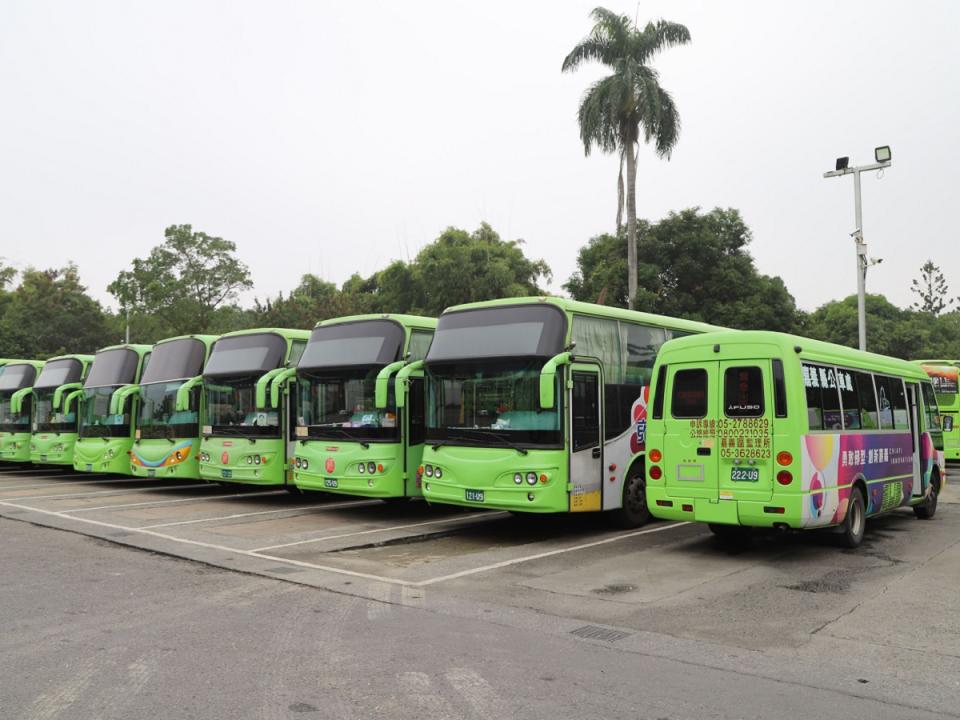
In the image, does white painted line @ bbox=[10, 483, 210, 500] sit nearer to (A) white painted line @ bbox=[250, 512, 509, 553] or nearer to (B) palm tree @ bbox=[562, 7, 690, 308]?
(A) white painted line @ bbox=[250, 512, 509, 553]

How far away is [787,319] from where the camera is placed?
122 feet

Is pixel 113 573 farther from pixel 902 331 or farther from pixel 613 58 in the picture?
pixel 902 331

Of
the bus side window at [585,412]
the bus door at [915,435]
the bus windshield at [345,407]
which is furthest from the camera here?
the bus door at [915,435]

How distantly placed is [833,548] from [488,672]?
22.8 feet

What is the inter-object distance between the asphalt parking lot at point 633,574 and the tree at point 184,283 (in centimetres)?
3956

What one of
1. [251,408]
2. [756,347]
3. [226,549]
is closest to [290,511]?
[251,408]

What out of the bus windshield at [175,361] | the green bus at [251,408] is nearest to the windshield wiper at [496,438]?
the green bus at [251,408]

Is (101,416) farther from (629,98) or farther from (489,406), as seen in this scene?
(629,98)

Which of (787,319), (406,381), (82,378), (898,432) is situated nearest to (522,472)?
(406,381)

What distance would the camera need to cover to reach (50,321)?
59.4 m

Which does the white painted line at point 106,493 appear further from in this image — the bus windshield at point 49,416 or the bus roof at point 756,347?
the bus roof at point 756,347

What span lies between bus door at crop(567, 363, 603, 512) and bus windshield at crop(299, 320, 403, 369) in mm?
3418

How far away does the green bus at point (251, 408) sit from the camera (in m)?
15.4

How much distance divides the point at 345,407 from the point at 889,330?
57514 millimetres
